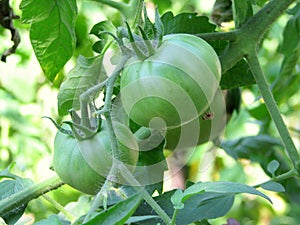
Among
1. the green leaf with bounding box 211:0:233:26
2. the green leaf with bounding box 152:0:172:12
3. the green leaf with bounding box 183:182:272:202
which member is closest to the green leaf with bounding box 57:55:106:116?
the green leaf with bounding box 183:182:272:202

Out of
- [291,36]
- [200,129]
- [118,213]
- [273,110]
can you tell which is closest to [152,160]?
[200,129]

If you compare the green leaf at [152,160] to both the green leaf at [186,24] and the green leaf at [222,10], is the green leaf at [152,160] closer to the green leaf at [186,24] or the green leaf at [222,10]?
the green leaf at [186,24]

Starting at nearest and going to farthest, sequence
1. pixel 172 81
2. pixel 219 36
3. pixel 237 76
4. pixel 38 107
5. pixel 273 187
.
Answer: pixel 172 81 → pixel 273 187 → pixel 219 36 → pixel 237 76 → pixel 38 107

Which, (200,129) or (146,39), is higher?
(146,39)

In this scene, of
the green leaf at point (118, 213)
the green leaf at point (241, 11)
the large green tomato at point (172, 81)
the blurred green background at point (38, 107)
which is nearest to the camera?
the green leaf at point (118, 213)

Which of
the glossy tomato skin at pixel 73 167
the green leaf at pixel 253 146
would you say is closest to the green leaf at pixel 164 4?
the green leaf at pixel 253 146

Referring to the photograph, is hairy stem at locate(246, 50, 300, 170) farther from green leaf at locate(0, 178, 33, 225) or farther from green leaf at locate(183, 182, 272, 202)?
green leaf at locate(0, 178, 33, 225)

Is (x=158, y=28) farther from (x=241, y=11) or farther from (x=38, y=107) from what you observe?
(x=38, y=107)

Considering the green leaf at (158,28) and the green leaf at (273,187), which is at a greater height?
the green leaf at (158,28)

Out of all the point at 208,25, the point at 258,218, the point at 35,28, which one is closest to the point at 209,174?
the point at 258,218
